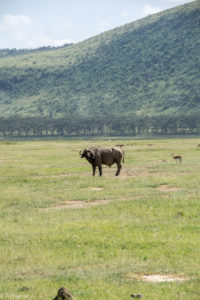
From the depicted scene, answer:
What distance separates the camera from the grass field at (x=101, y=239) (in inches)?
420

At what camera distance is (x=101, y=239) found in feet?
50.5

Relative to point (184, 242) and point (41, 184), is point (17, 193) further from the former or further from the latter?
point (184, 242)

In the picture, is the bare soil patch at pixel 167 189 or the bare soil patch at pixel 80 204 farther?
the bare soil patch at pixel 167 189

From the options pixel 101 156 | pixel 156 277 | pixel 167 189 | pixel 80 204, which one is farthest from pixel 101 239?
pixel 101 156

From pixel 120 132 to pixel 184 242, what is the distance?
6250 inches

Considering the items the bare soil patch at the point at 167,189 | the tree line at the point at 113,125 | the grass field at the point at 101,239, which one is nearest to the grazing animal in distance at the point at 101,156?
the grass field at the point at 101,239

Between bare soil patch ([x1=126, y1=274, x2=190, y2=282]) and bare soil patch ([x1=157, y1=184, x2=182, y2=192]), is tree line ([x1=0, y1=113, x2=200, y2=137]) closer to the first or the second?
bare soil patch ([x1=157, y1=184, x2=182, y2=192])

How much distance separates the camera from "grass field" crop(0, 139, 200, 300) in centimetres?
1066

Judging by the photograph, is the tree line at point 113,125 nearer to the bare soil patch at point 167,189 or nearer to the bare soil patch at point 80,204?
the bare soil patch at point 167,189

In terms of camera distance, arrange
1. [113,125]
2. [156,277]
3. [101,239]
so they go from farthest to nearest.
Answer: [113,125]
[101,239]
[156,277]

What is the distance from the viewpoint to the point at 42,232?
653 inches

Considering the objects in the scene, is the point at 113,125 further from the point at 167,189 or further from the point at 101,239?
the point at 101,239

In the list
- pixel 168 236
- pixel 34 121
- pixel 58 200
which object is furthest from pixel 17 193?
pixel 34 121

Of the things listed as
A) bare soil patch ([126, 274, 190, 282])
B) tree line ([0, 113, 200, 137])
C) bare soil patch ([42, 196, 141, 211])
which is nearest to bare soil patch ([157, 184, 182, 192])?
bare soil patch ([42, 196, 141, 211])
